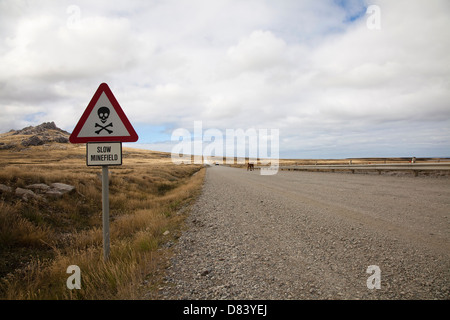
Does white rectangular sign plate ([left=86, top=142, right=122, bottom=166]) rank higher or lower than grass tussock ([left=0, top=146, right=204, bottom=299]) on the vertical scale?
higher

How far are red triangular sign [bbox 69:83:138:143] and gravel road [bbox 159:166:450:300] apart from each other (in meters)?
2.40

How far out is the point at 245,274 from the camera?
3.31 meters

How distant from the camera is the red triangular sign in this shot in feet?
13.1

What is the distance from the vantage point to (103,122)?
4.05 metres

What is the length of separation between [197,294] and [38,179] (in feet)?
38.5

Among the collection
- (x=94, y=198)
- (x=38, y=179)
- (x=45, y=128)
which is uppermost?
(x=45, y=128)

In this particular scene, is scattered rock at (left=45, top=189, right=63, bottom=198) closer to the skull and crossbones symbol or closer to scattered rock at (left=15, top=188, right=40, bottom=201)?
scattered rock at (left=15, top=188, right=40, bottom=201)

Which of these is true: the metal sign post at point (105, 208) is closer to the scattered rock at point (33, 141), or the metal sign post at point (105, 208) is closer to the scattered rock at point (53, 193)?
the scattered rock at point (53, 193)

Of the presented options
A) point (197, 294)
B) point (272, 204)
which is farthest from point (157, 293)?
point (272, 204)

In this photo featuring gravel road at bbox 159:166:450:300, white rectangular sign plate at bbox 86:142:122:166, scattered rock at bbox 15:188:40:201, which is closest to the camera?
gravel road at bbox 159:166:450:300

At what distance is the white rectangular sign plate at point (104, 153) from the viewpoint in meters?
3.96

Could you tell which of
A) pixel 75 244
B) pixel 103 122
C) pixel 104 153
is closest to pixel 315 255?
pixel 104 153

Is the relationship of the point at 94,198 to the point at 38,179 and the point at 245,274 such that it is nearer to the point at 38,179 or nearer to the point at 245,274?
the point at 38,179

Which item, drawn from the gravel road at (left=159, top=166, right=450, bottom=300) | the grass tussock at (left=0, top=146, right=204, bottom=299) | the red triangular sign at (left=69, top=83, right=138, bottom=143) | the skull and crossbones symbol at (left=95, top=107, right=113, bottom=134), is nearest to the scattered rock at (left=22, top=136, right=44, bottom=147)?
the grass tussock at (left=0, top=146, right=204, bottom=299)
